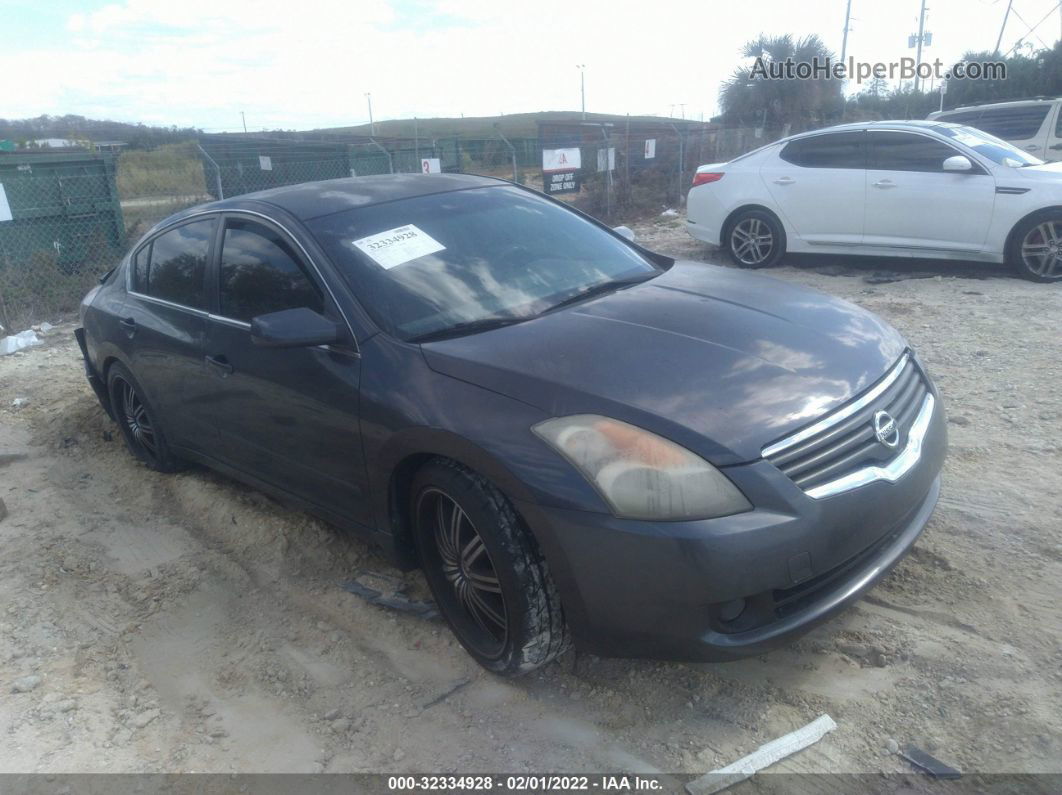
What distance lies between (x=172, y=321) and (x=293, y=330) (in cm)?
150

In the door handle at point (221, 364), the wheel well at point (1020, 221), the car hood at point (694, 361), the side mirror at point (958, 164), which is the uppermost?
the side mirror at point (958, 164)

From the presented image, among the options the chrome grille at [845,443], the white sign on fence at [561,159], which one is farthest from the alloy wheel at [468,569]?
the white sign on fence at [561,159]

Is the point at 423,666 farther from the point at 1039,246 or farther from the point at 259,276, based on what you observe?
the point at 1039,246

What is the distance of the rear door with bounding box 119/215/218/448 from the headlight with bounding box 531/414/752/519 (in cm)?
233

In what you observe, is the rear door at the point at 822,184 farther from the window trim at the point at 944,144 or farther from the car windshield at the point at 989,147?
the car windshield at the point at 989,147

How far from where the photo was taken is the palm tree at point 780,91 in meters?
31.6

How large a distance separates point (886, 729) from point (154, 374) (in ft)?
12.5

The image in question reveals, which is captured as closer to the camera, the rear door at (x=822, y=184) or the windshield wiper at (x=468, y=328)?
the windshield wiper at (x=468, y=328)

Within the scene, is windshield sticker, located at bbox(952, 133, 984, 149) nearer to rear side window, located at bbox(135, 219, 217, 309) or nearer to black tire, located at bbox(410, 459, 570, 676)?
rear side window, located at bbox(135, 219, 217, 309)

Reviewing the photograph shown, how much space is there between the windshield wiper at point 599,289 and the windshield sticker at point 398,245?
568 mm

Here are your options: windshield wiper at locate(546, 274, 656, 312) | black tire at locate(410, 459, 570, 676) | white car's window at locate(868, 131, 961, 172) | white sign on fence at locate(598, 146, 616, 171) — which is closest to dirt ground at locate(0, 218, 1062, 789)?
black tire at locate(410, 459, 570, 676)

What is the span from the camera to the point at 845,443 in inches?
105

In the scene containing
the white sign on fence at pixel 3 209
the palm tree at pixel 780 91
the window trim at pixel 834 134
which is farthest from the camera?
the palm tree at pixel 780 91

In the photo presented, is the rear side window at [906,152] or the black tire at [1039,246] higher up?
the rear side window at [906,152]
